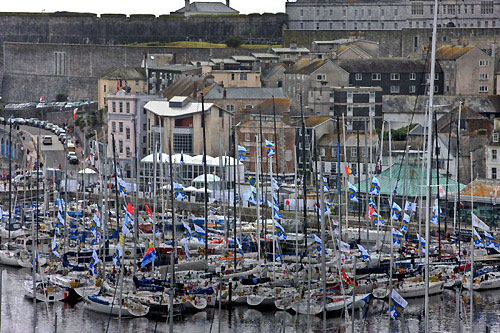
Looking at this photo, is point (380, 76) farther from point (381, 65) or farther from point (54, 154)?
point (54, 154)

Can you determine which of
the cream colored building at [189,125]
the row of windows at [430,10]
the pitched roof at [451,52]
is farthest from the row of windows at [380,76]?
the row of windows at [430,10]

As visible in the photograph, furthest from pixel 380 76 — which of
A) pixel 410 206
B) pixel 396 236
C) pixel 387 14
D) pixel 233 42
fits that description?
pixel 396 236

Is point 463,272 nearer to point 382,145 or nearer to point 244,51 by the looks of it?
point 382,145

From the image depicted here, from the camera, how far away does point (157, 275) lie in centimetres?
3819

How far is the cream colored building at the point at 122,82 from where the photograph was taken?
6752 centimetres

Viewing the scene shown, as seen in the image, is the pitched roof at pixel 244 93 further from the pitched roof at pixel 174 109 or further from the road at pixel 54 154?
the road at pixel 54 154

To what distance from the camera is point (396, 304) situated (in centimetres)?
3048

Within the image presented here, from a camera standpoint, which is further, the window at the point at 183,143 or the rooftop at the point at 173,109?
the rooftop at the point at 173,109

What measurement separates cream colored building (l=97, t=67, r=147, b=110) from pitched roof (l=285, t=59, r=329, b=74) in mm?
6543

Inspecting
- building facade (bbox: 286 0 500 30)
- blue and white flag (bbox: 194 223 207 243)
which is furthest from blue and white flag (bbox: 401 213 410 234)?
building facade (bbox: 286 0 500 30)

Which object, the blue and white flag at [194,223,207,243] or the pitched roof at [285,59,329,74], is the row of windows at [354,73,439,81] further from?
the blue and white flag at [194,223,207,243]

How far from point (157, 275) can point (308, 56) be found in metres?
34.2

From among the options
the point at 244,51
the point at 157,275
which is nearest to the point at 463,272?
the point at 157,275

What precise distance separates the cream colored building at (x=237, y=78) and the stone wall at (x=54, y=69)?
12.1 m
